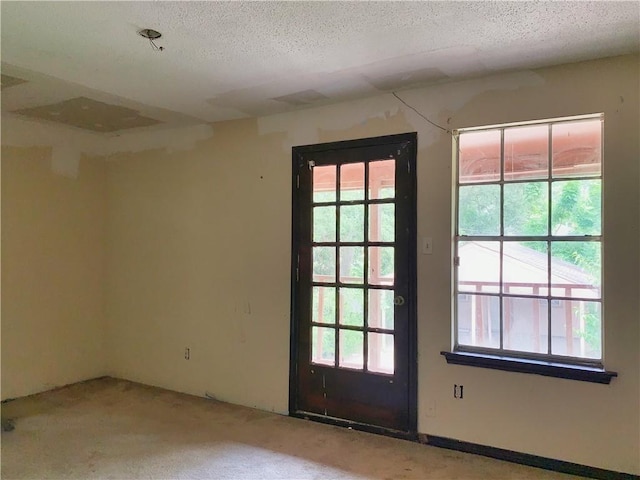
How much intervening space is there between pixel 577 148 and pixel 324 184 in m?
1.74

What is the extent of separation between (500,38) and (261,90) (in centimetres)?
160

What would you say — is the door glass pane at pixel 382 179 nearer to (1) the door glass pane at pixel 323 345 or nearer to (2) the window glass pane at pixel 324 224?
(2) the window glass pane at pixel 324 224

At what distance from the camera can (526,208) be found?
2900 millimetres

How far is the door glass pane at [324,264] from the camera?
3518 millimetres

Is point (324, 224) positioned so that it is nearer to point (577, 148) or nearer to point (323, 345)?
point (323, 345)

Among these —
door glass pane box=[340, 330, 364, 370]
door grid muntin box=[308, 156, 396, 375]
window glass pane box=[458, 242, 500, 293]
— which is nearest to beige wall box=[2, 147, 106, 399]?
door grid muntin box=[308, 156, 396, 375]

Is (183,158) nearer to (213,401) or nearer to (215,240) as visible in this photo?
(215,240)

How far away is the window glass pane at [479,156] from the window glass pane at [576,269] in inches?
24.4

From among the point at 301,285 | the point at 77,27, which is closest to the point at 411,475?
the point at 301,285

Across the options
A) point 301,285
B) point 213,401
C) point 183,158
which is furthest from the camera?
point 183,158

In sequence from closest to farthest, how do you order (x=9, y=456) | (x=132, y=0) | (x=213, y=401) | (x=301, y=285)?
(x=132, y=0), (x=9, y=456), (x=301, y=285), (x=213, y=401)

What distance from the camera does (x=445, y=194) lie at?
3.07 metres

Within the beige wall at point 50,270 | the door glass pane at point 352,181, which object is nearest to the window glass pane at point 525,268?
the door glass pane at point 352,181

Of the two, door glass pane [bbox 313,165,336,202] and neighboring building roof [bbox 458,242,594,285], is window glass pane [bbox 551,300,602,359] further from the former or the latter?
door glass pane [bbox 313,165,336,202]
